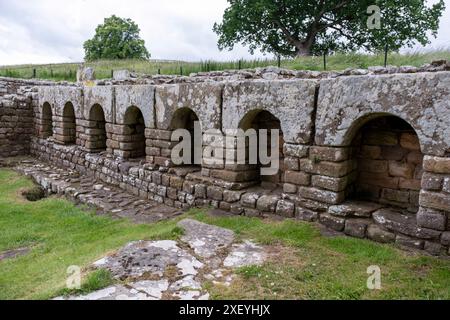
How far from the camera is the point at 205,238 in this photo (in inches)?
193

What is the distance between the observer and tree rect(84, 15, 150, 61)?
40.2 metres

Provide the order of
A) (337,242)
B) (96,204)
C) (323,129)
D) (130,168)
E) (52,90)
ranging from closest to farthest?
(337,242)
(323,129)
(96,204)
(130,168)
(52,90)

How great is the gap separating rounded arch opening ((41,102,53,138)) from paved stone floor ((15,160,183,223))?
1666 millimetres

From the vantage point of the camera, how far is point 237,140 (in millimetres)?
5945

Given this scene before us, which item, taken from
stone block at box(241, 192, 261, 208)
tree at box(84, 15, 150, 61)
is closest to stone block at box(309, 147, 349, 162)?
stone block at box(241, 192, 261, 208)

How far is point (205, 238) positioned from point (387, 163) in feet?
8.27

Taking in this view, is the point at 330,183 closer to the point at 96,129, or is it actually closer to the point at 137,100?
the point at 137,100

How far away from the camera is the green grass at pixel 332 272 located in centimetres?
349

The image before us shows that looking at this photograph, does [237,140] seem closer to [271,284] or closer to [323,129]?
[323,129]

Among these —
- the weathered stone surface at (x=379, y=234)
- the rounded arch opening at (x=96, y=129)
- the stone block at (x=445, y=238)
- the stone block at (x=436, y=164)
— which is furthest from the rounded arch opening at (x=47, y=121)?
the stone block at (x=445, y=238)

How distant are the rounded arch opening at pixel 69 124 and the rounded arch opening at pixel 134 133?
3.09 metres

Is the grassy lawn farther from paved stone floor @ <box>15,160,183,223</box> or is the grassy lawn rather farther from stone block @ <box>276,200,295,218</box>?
paved stone floor @ <box>15,160,183,223</box>

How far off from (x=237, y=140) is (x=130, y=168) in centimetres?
294
